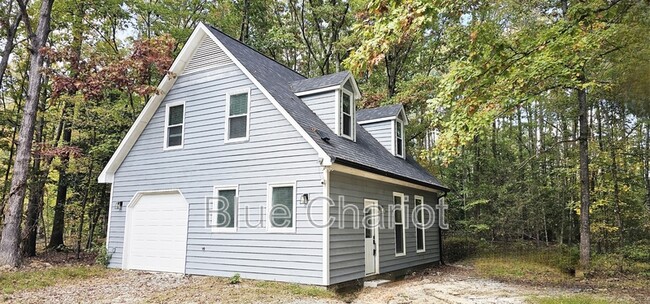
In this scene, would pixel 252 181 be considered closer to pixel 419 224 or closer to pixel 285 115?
pixel 285 115

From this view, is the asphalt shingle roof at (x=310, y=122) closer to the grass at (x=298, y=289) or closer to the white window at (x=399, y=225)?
the white window at (x=399, y=225)

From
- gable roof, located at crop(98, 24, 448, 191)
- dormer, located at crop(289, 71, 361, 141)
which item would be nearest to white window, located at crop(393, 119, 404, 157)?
gable roof, located at crop(98, 24, 448, 191)

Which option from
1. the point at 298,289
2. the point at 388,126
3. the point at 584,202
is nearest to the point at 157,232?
the point at 298,289

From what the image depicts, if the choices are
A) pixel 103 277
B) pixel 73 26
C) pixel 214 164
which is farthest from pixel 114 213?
pixel 73 26

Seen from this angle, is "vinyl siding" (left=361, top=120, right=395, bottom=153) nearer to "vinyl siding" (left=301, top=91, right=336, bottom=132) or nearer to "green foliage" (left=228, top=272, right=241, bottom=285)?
→ "vinyl siding" (left=301, top=91, right=336, bottom=132)

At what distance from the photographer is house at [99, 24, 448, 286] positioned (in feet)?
27.9

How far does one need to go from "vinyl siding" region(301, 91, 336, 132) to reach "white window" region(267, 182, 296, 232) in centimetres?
216

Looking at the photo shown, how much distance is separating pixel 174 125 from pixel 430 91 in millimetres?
10874

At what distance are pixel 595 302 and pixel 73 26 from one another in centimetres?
1814

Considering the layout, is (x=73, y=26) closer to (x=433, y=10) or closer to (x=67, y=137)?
(x=67, y=137)

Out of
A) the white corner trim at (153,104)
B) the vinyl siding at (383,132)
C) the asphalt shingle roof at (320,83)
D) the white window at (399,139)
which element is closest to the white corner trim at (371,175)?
the white window at (399,139)

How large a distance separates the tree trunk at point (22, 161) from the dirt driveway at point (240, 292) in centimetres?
269

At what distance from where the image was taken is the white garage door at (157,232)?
33.4ft

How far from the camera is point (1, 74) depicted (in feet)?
44.6
